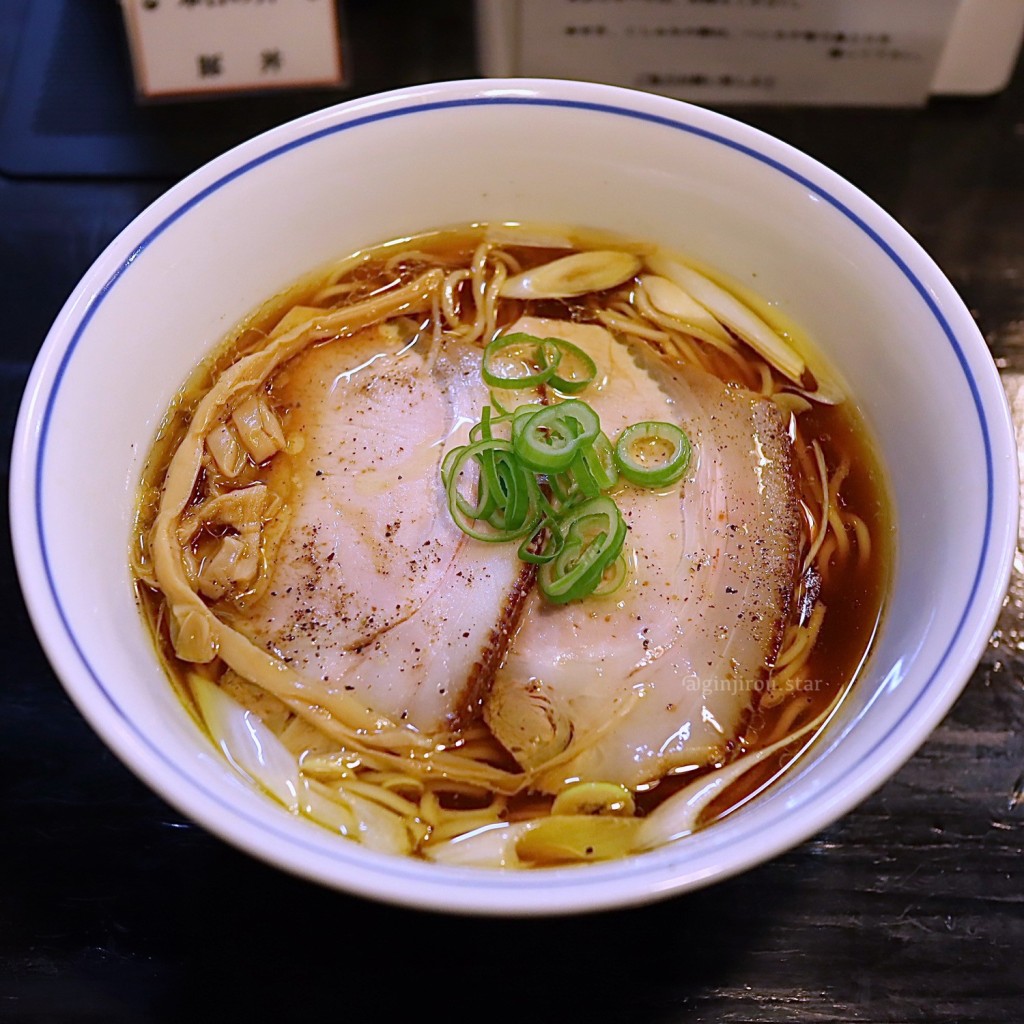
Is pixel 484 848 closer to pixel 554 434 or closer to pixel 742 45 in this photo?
pixel 554 434

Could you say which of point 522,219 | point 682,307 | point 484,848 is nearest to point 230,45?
point 522,219

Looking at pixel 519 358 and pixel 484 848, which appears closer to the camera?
pixel 484 848

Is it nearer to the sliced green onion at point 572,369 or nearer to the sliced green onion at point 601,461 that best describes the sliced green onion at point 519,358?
the sliced green onion at point 572,369

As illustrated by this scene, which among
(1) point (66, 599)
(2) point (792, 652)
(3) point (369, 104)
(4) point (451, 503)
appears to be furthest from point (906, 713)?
(3) point (369, 104)

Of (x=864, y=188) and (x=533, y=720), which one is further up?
(x=864, y=188)

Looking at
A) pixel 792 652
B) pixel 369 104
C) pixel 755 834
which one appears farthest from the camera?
pixel 369 104

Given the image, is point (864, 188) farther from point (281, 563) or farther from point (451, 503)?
point (281, 563)

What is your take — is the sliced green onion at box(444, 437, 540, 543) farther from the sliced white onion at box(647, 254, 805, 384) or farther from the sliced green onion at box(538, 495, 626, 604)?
the sliced white onion at box(647, 254, 805, 384)
